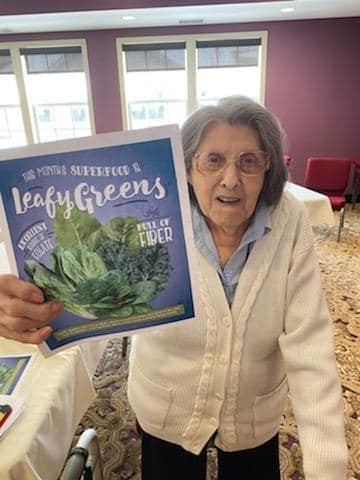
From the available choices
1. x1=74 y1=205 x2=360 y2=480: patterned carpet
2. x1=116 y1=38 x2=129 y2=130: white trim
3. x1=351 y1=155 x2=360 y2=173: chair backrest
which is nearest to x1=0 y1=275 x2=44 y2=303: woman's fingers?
→ x1=74 y1=205 x2=360 y2=480: patterned carpet

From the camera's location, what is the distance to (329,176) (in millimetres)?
4289

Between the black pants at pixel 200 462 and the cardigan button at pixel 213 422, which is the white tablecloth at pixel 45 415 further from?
the cardigan button at pixel 213 422

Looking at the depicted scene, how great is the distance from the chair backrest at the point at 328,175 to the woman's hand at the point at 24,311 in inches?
166

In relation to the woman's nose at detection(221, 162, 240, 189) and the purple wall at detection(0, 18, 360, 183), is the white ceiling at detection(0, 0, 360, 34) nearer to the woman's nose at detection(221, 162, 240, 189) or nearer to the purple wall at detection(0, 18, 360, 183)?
the purple wall at detection(0, 18, 360, 183)

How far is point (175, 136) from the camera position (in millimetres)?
540

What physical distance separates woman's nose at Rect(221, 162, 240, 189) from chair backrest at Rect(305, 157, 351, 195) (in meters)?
3.86

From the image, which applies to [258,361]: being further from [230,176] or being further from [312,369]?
[230,176]

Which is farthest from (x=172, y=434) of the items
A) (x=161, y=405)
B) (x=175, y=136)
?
(x=175, y=136)

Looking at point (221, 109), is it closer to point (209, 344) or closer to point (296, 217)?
point (296, 217)

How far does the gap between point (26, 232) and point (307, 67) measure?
587cm

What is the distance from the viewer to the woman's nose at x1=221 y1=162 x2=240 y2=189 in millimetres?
792

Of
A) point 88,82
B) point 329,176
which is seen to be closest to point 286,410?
point 329,176

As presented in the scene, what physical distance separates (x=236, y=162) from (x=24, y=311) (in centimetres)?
52

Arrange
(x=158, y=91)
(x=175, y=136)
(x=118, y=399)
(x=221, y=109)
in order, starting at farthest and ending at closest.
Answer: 1. (x=158, y=91)
2. (x=118, y=399)
3. (x=221, y=109)
4. (x=175, y=136)
